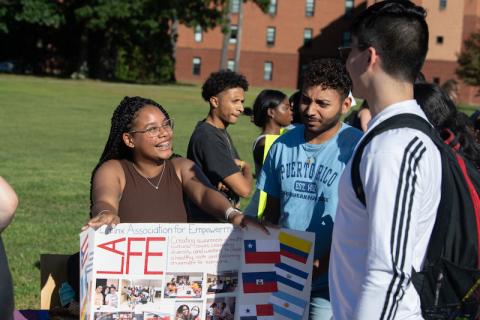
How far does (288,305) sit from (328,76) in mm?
1243

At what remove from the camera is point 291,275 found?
4141mm

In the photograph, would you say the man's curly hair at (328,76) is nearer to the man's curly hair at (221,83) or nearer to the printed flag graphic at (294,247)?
the printed flag graphic at (294,247)

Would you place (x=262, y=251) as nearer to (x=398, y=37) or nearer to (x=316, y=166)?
(x=316, y=166)

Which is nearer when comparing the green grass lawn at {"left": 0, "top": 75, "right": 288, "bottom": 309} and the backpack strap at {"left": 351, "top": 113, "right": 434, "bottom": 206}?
the backpack strap at {"left": 351, "top": 113, "right": 434, "bottom": 206}

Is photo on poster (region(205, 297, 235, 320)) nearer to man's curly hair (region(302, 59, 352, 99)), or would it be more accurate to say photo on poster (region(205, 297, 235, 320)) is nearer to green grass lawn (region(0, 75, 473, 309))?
man's curly hair (region(302, 59, 352, 99))

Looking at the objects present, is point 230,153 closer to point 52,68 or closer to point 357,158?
point 357,158

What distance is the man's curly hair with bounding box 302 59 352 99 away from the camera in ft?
14.4

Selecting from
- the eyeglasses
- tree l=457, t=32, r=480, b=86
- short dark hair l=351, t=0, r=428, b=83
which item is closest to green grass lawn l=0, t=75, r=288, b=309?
the eyeglasses

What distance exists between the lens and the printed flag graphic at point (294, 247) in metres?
4.11

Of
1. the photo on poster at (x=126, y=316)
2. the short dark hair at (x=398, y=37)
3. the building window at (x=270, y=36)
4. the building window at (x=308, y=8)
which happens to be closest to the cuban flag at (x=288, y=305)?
the photo on poster at (x=126, y=316)

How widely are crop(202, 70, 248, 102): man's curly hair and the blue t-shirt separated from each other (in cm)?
201

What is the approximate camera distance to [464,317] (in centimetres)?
279

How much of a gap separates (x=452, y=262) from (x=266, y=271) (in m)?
1.55

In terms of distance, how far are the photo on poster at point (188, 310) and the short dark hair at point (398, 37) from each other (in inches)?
70.2
